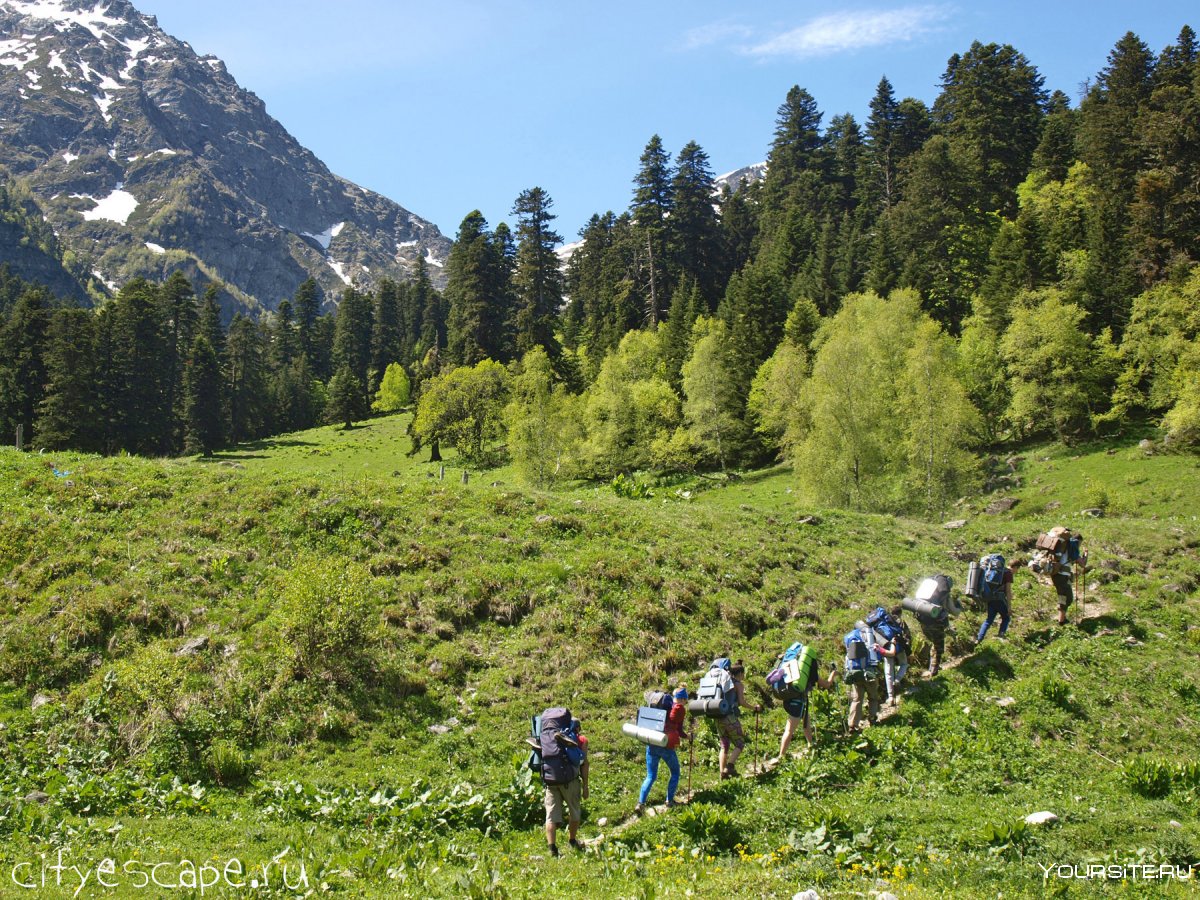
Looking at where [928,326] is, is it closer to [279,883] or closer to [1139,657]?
[1139,657]

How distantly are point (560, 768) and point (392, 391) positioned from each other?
89.1m

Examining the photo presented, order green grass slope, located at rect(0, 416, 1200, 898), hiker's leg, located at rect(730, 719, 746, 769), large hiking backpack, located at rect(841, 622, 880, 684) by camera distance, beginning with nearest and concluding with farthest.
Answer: green grass slope, located at rect(0, 416, 1200, 898)
hiker's leg, located at rect(730, 719, 746, 769)
large hiking backpack, located at rect(841, 622, 880, 684)

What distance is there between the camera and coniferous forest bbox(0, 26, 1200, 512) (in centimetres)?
4334

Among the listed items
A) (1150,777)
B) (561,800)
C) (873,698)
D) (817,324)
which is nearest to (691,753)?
(561,800)

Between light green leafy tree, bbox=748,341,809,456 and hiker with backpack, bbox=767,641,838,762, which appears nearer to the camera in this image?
hiker with backpack, bbox=767,641,838,762

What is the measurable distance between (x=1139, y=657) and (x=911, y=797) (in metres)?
7.72

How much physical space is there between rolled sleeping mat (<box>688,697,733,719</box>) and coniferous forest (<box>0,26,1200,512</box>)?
29.5 meters

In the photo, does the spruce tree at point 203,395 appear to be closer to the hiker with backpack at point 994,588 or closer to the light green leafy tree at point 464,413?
the light green leafy tree at point 464,413

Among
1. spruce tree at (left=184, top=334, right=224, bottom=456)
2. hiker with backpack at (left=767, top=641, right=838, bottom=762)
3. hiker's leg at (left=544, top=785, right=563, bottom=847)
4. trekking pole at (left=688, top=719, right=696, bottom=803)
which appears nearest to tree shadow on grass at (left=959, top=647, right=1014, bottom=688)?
hiker with backpack at (left=767, top=641, right=838, bottom=762)

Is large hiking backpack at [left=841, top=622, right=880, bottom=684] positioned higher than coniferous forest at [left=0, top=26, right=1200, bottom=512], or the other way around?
coniferous forest at [left=0, top=26, right=1200, bottom=512]

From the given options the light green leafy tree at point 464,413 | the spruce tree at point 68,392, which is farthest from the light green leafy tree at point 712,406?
the spruce tree at point 68,392

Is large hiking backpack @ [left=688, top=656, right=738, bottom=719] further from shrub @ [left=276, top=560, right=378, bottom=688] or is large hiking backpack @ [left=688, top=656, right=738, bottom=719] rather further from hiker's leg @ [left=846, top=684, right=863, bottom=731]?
shrub @ [left=276, top=560, right=378, bottom=688]

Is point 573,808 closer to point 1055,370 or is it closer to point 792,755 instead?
point 792,755

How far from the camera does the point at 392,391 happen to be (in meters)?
94.2
